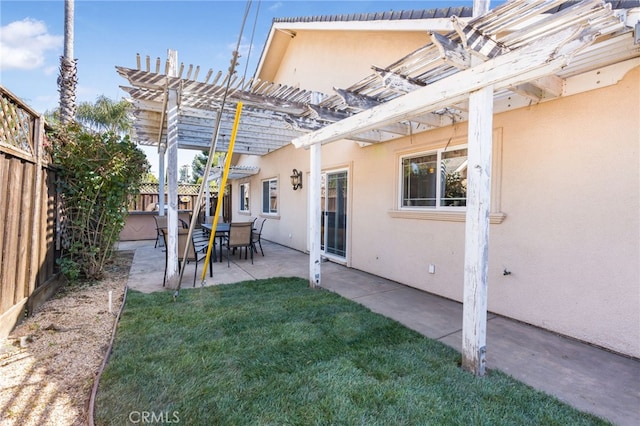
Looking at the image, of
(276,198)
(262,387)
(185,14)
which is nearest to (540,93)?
(262,387)

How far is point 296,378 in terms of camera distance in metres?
2.55

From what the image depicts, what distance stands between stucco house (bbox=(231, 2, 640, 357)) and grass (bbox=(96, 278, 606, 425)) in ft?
5.00

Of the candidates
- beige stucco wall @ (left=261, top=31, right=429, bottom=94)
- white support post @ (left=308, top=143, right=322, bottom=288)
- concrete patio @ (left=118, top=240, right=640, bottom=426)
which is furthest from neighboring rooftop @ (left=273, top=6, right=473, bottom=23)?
concrete patio @ (left=118, top=240, right=640, bottom=426)

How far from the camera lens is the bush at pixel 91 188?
16.0 feet

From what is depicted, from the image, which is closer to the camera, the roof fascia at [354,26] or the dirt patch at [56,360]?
the dirt patch at [56,360]

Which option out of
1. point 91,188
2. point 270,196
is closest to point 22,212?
point 91,188

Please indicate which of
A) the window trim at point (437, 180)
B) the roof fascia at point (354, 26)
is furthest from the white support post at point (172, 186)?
the window trim at point (437, 180)

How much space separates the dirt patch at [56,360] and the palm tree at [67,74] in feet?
16.8

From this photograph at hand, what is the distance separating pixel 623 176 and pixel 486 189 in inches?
65.3

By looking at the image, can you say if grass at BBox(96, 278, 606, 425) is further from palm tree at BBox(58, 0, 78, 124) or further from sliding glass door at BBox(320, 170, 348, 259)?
palm tree at BBox(58, 0, 78, 124)

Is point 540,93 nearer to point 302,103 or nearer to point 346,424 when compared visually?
point 302,103

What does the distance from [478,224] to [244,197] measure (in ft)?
41.7

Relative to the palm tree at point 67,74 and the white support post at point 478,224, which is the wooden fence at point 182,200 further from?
the white support post at point 478,224

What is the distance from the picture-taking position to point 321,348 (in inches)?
121
